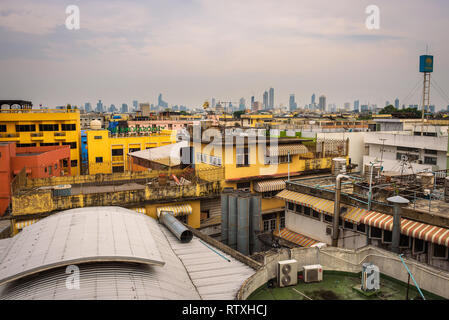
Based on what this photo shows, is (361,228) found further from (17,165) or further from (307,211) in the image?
(17,165)

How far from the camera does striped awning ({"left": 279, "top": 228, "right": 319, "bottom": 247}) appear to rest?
17.6 metres

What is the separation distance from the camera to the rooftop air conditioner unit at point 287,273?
10742 mm

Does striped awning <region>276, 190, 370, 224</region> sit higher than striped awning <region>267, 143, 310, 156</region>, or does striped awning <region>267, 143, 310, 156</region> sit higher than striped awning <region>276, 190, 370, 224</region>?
striped awning <region>267, 143, 310, 156</region>

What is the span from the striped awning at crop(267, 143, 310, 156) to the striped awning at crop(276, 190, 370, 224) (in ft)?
17.9

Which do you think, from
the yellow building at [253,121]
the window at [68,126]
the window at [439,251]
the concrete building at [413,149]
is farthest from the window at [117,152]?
the window at [439,251]

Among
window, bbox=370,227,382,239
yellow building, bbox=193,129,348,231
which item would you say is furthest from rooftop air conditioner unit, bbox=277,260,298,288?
yellow building, bbox=193,129,348,231

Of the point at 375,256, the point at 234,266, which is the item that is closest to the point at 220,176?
the point at 234,266

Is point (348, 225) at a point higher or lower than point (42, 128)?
lower

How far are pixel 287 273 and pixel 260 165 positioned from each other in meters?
14.3

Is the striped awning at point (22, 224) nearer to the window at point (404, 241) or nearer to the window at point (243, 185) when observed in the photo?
the window at point (243, 185)

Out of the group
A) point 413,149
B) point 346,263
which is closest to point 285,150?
point 346,263

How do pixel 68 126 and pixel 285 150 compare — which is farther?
pixel 68 126

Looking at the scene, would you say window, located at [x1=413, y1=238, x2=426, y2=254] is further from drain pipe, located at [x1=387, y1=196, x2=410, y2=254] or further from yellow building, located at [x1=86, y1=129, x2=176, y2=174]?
yellow building, located at [x1=86, y1=129, x2=176, y2=174]

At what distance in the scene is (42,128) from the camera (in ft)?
149
